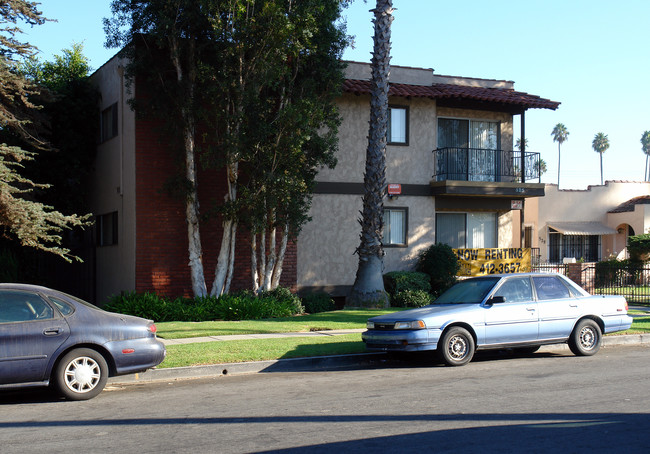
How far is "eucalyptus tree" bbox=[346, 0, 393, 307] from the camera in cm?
1928

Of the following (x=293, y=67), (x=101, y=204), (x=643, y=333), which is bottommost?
(x=643, y=333)

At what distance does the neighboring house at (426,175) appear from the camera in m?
22.2

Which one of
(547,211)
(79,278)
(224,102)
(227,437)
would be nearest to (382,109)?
(224,102)

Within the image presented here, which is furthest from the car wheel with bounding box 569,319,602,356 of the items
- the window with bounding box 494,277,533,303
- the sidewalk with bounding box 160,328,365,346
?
the sidewalk with bounding box 160,328,365,346

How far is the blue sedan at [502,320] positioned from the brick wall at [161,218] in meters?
9.19

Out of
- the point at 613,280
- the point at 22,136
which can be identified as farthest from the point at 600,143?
the point at 22,136

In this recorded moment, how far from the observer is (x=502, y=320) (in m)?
11.4

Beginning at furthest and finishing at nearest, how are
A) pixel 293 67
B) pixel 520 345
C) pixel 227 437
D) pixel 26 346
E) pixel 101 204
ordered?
1. pixel 101 204
2. pixel 293 67
3. pixel 520 345
4. pixel 26 346
5. pixel 227 437

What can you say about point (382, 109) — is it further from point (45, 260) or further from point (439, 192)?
point (45, 260)

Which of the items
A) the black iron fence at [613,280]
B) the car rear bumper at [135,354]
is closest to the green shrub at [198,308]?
the car rear bumper at [135,354]

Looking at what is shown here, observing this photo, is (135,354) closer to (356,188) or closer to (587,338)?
(587,338)

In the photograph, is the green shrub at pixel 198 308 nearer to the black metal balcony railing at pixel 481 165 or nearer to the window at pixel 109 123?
the window at pixel 109 123

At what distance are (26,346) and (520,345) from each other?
7.63 metres

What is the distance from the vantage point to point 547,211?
3853 centimetres
